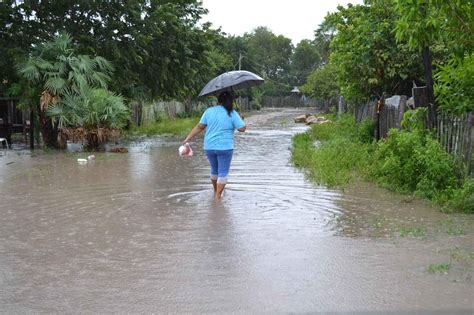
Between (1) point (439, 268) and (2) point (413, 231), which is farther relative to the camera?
(2) point (413, 231)

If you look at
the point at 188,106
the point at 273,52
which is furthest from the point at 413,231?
the point at 273,52

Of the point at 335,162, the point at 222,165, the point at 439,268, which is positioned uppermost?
the point at 222,165

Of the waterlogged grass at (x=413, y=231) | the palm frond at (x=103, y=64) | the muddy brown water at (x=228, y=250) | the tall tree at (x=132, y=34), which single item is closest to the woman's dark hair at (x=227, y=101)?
the muddy brown water at (x=228, y=250)

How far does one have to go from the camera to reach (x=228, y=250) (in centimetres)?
574

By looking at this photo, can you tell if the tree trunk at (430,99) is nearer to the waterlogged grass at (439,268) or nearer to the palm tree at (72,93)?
the waterlogged grass at (439,268)

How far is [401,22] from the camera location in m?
6.62

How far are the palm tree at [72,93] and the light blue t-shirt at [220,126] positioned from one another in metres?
8.26

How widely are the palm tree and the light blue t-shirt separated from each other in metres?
8.26

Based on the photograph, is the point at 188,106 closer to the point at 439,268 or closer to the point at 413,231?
the point at 413,231

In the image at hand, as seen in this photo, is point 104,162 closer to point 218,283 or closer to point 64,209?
point 64,209

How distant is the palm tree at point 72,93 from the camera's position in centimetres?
1608

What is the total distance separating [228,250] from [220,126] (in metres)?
3.05

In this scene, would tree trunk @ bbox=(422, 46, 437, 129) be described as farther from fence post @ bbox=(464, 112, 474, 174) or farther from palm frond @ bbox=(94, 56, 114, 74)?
palm frond @ bbox=(94, 56, 114, 74)

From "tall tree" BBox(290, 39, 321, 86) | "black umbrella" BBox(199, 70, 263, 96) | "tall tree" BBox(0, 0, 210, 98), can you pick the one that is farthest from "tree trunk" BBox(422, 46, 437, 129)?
"tall tree" BBox(290, 39, 321, 86)
